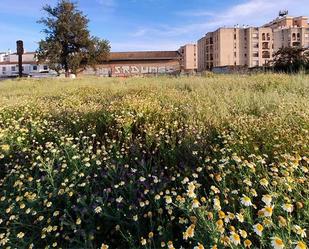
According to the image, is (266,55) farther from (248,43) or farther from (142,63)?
(142,63)

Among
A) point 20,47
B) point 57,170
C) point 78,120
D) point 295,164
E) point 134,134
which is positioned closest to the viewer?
point 295,164

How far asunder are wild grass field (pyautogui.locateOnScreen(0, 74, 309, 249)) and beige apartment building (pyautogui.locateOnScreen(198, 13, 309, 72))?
9314 centimetres

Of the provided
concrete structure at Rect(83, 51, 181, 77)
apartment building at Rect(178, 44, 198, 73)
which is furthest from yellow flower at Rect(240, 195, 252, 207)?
apartment building at Rect(178, 44, 198, 73)

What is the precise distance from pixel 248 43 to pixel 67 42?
69.2m

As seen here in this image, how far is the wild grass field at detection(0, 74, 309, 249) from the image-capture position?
1.98 meters

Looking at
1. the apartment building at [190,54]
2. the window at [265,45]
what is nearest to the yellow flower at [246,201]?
the window at [265,45]

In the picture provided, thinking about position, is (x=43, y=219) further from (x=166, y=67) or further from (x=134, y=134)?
(x=166, y=67)

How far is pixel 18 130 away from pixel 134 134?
169 centimetres

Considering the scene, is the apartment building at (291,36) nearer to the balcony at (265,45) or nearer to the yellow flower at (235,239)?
the balcony at (265,45)

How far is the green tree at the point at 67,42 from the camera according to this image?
1565 inches

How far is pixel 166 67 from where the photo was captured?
3036 inches

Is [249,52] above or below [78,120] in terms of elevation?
above

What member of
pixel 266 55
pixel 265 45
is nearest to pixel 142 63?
pixel 266 55

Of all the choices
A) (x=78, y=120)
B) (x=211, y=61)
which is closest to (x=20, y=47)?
(x=78, y=120)
